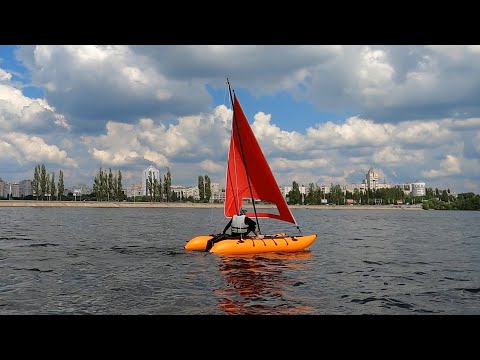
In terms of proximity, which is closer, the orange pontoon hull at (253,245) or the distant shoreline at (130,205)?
the orange pontoon hull at (253,245)

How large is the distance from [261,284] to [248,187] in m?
11.5

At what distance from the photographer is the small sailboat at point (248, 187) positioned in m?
23.8

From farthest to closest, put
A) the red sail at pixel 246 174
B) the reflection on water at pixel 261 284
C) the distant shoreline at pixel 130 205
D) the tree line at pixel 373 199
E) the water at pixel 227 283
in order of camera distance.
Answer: the tree line at pixel 373 199 < the distant shoreline at pixel 130 205 < the red sail at pixel 246 174 < the water at pixel 227 283 < the reflection on water at pixel 261 284

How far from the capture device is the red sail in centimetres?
2597

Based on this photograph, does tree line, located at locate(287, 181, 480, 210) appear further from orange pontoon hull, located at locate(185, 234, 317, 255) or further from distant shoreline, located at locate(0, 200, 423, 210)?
orange pontoon hull, located at locate(185, 234, 317, 255)

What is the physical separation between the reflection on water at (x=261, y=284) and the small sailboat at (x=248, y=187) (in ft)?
3.17

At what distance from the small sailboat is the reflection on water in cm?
97

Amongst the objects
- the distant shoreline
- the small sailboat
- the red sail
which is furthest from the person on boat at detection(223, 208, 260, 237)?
the distant shoreline

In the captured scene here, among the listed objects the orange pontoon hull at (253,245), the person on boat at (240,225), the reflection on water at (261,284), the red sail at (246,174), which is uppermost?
the red sail at (246,174)

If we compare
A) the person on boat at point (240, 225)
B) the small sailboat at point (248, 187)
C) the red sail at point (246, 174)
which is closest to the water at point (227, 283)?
the small sailboat at point (248, 187)

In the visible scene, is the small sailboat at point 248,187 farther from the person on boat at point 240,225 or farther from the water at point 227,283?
the water at point 227,283
